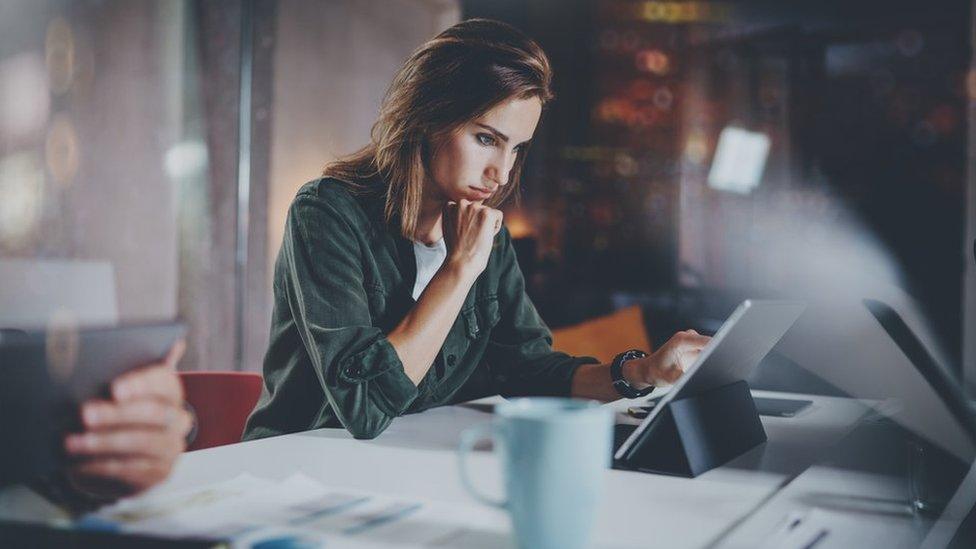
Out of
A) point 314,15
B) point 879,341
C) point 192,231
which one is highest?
point 314,15

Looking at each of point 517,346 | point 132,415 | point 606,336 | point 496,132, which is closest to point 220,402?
point 517,346

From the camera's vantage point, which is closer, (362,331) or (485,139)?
(362,331)

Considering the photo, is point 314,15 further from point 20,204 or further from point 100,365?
point 100,365

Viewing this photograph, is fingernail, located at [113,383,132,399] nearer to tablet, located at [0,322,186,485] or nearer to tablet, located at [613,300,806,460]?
tablet, located at [0,322,186,485]

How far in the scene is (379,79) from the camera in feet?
13.6

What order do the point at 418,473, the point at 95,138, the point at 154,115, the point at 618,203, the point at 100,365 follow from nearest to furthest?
the point at 100,365, the point at 418,473, the point at 95,138, the point at 154,115, the point at 618,203

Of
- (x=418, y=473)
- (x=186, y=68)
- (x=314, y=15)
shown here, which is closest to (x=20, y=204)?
(x=186, y=68)

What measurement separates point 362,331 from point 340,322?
4cm

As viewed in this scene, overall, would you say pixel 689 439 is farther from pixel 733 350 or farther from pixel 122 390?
pixel 122 390

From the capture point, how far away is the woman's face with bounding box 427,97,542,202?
130 centimetres

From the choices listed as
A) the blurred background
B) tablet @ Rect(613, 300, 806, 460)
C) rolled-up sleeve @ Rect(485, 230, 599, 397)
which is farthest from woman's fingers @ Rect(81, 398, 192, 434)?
the blurred background

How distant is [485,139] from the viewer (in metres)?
1.31

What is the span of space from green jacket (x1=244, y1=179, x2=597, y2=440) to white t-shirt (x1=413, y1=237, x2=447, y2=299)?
0.6 inches

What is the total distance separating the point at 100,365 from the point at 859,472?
750mm
